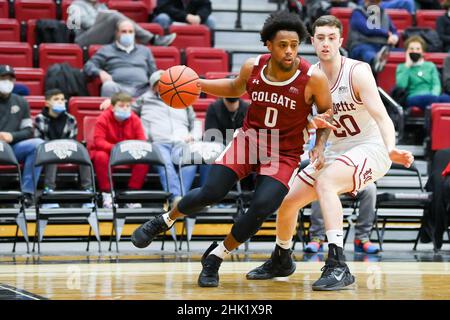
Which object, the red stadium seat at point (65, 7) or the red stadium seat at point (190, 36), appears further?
the red stadium seat at point (190, 36)

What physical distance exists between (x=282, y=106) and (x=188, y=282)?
4.48 feet

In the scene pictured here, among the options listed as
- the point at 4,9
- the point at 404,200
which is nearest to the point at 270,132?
the point at 404,200

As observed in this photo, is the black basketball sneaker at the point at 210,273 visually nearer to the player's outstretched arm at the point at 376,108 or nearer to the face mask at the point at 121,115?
the player's outstretched arm at the point at 376,108

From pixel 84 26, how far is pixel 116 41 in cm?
94

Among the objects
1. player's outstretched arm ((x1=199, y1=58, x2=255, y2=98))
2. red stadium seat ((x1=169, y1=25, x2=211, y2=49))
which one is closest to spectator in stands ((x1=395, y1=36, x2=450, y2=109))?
A: red stadium seat ((x1=169, y1=25, x2=211, y2=49))

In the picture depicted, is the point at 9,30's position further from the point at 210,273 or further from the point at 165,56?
the point at 210,273

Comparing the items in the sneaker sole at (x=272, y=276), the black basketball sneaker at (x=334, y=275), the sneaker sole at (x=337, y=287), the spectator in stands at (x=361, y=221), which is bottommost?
the spectator in stands at (x=361, y=221)

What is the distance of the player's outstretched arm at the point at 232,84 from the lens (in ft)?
21.4

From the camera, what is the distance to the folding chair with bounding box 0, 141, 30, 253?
31.7 ft

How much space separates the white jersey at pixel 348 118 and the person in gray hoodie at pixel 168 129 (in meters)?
3.83

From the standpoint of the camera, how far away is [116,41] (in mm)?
12062

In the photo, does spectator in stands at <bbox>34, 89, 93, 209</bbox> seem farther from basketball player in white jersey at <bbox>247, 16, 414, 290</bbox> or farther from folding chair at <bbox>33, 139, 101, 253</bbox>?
basketball player in white jersey at <bbox>247, 16, 414, 290</bbox>

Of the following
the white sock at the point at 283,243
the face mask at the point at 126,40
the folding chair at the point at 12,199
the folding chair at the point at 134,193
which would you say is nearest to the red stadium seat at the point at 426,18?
the face mask at the point at 126,40
